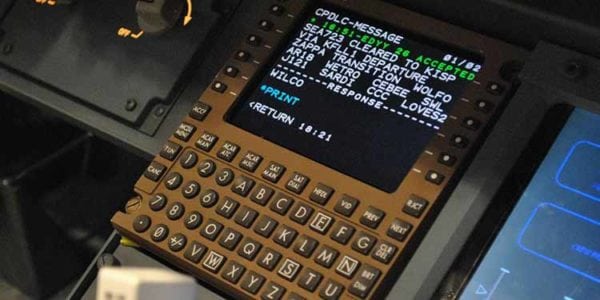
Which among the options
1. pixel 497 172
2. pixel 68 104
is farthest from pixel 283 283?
pixel 68 104

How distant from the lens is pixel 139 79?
89 centimetres

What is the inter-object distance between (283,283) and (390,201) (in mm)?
103

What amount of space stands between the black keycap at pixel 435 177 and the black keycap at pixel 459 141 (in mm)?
28

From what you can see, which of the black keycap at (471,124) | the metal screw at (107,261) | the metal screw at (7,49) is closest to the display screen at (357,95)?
the black keycap at (471,124)

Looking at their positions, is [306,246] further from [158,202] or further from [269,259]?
[158,202]

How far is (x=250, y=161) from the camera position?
794 mm

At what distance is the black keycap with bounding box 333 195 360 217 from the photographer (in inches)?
29.3

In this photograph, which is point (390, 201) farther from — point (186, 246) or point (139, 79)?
point (139, 79)

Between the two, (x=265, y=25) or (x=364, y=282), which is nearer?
(x=364, y=282)

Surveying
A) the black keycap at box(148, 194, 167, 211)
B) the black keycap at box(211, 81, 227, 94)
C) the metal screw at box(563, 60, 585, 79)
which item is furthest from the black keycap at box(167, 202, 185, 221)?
the metal screw at box(563, 60, 585, 79)

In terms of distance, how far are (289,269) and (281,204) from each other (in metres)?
0.06

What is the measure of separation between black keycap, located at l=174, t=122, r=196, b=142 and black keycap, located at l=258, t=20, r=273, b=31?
112 mm

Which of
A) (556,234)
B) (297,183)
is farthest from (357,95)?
(556,234)

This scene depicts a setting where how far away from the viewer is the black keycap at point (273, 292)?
2.40 ft
